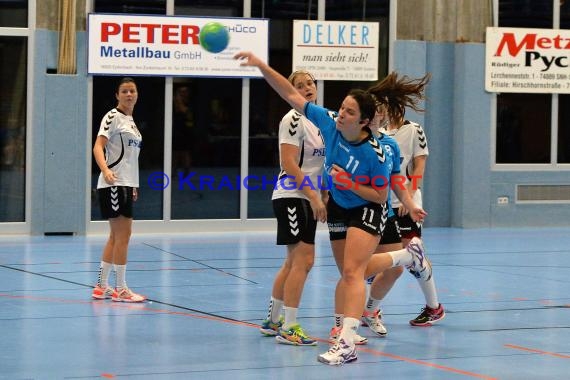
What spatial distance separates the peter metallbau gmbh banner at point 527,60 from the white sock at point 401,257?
1048cm

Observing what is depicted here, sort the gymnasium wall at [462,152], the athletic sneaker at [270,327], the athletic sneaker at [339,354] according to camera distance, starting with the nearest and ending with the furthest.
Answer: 1. the athletic sneaker at [339,354]
2. the athletic sneaker at [270,327]
3. the gymnasium wall at [462,152]

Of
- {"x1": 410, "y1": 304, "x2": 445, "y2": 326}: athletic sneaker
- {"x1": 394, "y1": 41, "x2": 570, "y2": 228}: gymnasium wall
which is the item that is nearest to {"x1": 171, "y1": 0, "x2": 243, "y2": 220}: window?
{"x1": 394, "y1": 41, "x2": 570, "y2": 228}: gymnasium wall

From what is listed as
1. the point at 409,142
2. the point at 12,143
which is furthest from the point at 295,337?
the point at 12,143

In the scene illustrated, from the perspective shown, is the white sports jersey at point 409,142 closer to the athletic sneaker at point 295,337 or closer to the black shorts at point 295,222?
the black shorts at point 295,222

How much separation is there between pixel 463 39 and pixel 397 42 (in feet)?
3.76

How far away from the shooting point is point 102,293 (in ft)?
35.6

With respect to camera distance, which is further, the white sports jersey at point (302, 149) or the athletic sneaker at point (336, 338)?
the white sports jersey at point (302, 149)

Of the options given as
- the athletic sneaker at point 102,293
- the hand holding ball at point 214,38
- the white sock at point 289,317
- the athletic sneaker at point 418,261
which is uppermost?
the hand holding ball at point 214,38

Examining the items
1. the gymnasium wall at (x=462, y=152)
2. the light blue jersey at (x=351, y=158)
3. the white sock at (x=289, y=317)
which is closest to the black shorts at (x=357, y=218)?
the light blue jersey at (x=351, y=158)

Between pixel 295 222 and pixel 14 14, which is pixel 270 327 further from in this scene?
pixel 14 14

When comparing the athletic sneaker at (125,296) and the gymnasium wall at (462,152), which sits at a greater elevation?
the gymnasium wall at (462,152)

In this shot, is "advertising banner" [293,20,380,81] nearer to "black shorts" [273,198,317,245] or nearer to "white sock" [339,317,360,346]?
"black shorts" [273,198,317,245]

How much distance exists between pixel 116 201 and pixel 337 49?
27.4 feet

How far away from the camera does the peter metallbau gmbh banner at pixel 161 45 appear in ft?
56.0
